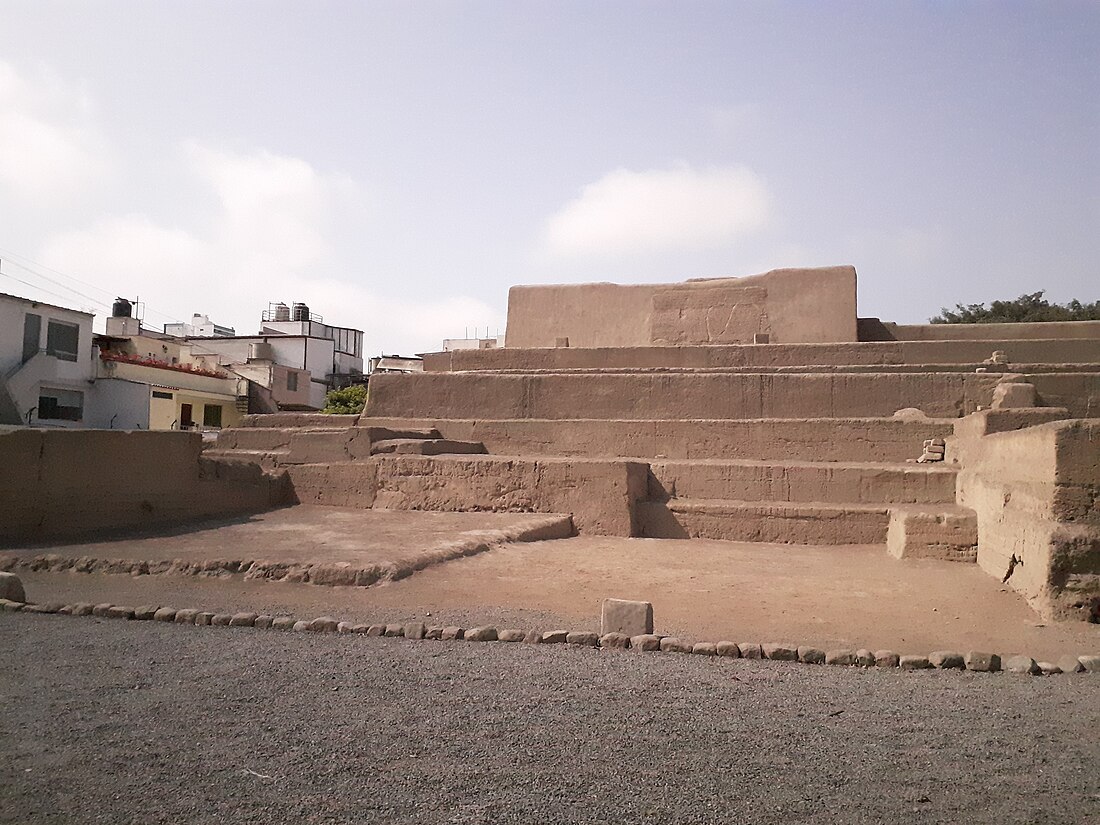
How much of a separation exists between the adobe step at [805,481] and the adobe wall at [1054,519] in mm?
2112

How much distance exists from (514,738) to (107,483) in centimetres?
677

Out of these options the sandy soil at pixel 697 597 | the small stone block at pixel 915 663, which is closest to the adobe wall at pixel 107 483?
the sandy soil at pixel 697 597

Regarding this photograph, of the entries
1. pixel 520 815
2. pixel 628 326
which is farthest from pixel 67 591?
pixel 628 326

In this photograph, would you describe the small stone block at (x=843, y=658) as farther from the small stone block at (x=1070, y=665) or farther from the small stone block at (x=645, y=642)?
the small stone block at (x=1070, y=665)

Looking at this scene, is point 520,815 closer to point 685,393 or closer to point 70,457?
point 70,457

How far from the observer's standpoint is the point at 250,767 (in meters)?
2.66

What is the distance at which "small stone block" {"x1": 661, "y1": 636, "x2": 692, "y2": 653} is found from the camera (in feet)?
14.4

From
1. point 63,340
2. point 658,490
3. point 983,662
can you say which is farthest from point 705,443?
point 63,340

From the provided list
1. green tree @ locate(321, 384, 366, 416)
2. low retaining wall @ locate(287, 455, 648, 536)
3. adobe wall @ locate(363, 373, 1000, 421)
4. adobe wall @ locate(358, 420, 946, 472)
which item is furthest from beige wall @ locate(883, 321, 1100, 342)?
green tree @ locate(321, 384, 366, 416)

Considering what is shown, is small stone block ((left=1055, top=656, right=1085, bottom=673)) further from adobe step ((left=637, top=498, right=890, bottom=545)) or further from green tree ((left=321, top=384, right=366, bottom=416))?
green tree ((left=321, top=384, right=366, bottom=416))

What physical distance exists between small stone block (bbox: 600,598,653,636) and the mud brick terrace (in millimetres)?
112

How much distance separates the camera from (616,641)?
4.52 m

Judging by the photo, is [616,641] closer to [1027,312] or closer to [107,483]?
[107,483]

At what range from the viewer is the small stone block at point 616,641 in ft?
14.8
